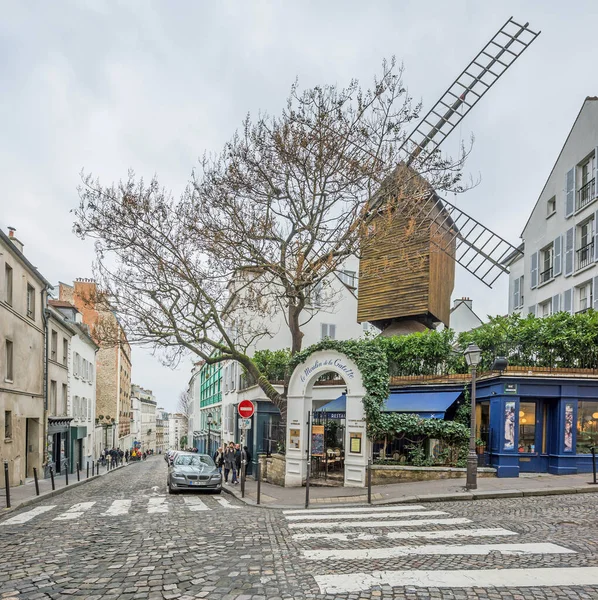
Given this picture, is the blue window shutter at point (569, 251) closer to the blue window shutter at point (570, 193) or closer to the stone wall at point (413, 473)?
the blue window shutter at point (570, 193)

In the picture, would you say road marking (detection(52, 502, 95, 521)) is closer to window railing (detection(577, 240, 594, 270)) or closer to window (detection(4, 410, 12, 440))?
window (detection(4, 410, 12, 440))

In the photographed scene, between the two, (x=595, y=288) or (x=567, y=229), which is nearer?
(x=595, y=288)

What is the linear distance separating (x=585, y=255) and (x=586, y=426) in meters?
10.2

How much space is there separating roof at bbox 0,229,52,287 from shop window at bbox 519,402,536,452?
18159 millimetres

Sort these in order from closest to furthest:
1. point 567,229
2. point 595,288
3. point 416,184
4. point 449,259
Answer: point 416,184 → point 595,288 → point 567,229 → point 449,259

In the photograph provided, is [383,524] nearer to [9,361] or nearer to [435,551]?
[435,551]

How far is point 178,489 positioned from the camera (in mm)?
18484

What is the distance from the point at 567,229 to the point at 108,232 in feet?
63.9

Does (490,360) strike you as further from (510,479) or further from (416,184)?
(416,184)

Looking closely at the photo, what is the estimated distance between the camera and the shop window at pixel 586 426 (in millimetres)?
17219

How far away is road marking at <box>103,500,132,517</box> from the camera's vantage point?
1305 cm

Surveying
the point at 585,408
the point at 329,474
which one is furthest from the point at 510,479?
the point at 329,474

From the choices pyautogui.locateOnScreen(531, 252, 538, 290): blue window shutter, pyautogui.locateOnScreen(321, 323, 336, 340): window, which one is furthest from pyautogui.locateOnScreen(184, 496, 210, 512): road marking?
pyautogui.locateOnScreen(321, 323, 336, 340): window

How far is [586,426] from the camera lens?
17281 mm
